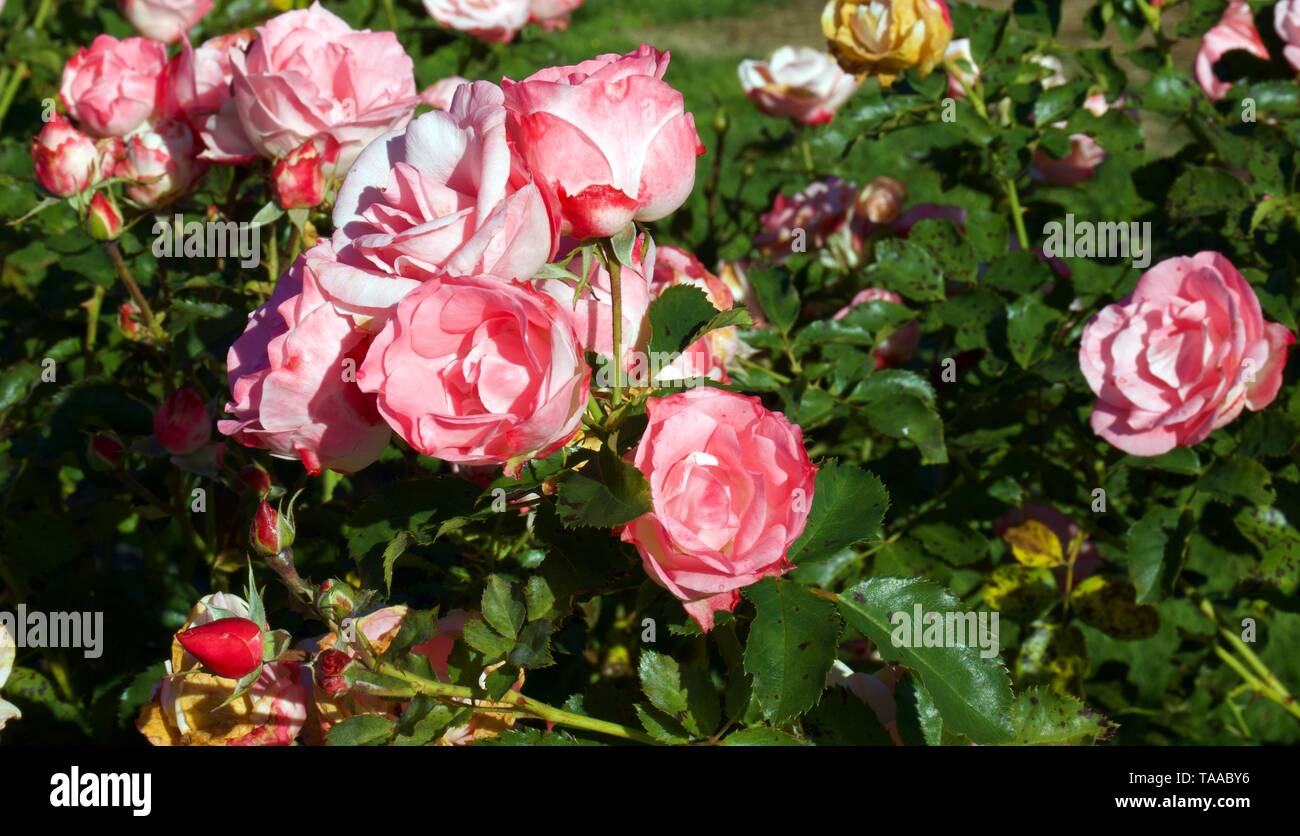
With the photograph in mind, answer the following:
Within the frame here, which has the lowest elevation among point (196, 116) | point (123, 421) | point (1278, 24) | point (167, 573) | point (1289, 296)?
point (167, 573)

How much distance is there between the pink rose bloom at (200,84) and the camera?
4.25 feet

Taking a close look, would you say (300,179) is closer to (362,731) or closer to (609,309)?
(609,309)

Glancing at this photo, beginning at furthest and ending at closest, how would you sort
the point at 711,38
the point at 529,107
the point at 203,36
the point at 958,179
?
the point at 711,38
the point at 203,36
the point at 958,179
the point at 529,107

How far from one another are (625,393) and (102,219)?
0.59 meters

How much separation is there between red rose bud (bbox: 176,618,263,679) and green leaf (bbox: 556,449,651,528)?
0.20m

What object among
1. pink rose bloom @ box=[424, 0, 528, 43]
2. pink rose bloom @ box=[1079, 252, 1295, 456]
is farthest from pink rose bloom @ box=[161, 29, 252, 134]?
pink rose bloom @ box=[1079, 252, 1295, 456]

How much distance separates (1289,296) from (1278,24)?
40 cm

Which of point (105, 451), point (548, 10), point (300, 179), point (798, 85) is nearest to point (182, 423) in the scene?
point (105, 451)

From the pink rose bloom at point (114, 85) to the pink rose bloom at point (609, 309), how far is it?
2.24ft

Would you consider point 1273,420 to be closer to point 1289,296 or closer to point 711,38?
point 1289,296

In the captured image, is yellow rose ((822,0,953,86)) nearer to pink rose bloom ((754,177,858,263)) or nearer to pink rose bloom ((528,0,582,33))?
pink rose bloom ((754,177,858,263))

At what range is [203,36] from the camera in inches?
90.1

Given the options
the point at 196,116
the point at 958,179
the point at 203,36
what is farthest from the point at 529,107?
the point at 203,36

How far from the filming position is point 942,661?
87 cm
